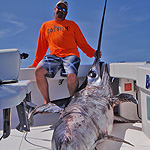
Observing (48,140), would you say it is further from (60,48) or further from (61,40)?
(61,40)

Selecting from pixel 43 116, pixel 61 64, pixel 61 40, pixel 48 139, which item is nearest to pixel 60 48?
pixel 61 40

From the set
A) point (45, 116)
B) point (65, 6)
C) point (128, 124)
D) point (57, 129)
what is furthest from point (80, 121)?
point (65, 6)

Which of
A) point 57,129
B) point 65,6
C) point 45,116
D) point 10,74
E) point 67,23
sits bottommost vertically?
point 45,116

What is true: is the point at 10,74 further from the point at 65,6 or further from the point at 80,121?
the point at 65,6

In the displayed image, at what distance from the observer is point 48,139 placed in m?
1.66

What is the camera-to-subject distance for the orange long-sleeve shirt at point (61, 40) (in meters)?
2.68

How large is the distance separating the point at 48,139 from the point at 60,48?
1418mm

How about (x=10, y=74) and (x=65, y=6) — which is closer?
(x=10, y=74)

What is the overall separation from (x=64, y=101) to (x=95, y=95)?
36cm

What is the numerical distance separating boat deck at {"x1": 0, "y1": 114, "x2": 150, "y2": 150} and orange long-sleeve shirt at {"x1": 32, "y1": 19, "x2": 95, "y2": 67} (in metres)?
1.21

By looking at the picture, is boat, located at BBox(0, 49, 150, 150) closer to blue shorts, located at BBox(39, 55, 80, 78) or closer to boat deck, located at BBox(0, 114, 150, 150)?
boat deck, located at BBox(0, 114, 150, 150)

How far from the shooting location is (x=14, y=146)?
153 centimetres

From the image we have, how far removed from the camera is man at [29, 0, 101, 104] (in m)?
2.44

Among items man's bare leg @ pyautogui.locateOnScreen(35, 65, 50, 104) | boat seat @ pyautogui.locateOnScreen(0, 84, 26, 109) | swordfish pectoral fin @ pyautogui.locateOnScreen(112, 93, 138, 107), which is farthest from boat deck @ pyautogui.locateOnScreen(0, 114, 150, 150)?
man's bare leg @ pyautogui.locateOnScreen(35, 65, 50, 104)
